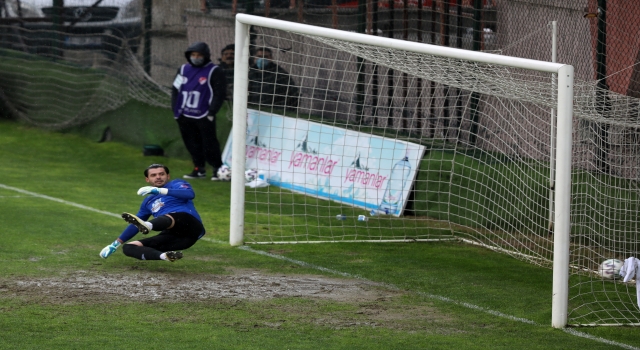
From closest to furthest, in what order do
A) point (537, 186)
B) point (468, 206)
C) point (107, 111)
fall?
1. point (537, 186)
2. point (468, 206)
3. point (107, 111)

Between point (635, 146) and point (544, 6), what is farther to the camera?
point (544, 6)

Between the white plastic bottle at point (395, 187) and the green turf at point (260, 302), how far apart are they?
153 cm

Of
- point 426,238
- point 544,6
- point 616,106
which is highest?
point 544,6

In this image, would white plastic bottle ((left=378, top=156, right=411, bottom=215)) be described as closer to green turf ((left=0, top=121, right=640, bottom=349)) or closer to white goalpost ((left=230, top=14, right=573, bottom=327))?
white goalpost ((left=230, top=14, right=573, bottom=327))

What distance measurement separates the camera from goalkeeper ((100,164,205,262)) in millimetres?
7117

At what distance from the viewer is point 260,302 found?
20.3ft

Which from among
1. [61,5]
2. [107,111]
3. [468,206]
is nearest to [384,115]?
[468,206]

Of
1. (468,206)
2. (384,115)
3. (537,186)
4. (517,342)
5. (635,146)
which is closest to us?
(517,342)

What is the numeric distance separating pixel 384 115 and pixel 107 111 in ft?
20.9

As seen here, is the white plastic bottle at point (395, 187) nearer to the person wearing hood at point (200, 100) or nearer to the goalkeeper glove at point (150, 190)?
the person wearing hood at point (200, 100)

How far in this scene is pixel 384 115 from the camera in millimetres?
10508

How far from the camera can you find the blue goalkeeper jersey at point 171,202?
24.2ft

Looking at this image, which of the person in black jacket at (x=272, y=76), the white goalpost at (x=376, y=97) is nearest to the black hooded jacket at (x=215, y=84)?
the person in black jacket at (x=272, y=76)

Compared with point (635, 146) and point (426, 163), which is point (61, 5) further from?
point (635, 146)
